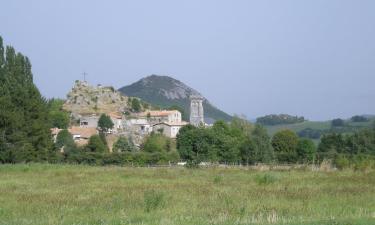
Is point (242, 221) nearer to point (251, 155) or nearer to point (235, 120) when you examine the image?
point (251, 155)

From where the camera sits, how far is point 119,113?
172 m

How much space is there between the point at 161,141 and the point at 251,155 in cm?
3207

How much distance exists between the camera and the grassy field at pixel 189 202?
1245 centimetres

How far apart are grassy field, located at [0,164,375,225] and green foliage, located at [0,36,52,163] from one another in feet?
84.3

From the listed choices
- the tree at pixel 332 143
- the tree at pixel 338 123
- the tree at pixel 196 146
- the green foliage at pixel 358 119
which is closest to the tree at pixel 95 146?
the tree at pixel 196 146

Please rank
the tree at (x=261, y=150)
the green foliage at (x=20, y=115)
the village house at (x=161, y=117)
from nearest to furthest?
the green foliage at (x=20, y=115), the tree at (x=261, y=150), the village house at (x=161, y=117)

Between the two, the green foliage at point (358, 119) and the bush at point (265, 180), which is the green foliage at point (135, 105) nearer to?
the green foliage at point (358, 119)

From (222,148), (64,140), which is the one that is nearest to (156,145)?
(64,140)

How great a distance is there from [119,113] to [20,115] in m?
121

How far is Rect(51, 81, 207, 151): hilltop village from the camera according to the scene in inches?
5920

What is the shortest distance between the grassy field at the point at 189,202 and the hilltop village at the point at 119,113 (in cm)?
11216

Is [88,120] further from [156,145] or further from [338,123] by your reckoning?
[338,123]

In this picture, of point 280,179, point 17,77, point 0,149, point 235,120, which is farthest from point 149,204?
point 235,120

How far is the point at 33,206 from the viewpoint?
15.8 metres
